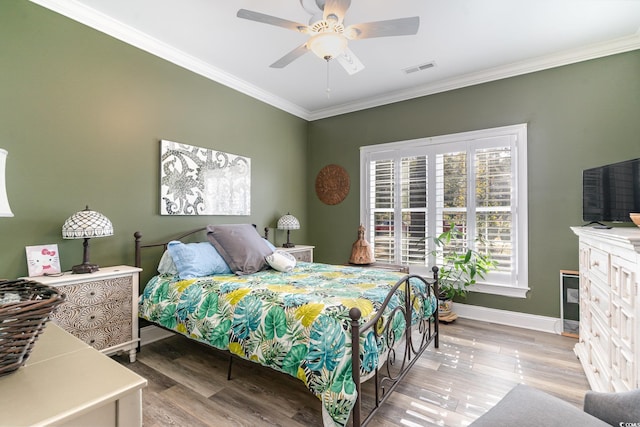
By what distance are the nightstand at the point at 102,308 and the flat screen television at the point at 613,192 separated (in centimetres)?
380

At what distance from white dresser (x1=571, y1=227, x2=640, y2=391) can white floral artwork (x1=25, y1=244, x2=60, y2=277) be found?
360 centimetres

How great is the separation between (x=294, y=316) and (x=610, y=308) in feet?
6.23

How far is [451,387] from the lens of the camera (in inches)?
88.2

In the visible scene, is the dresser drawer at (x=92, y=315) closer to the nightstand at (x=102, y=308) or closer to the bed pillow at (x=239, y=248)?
the nightstand at (x=102, y=308)

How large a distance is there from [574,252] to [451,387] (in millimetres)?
2129

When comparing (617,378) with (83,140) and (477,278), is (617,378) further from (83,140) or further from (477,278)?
(83,140)

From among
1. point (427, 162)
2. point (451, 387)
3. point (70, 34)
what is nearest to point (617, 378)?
point (451, 387)

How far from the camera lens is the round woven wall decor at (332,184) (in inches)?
185

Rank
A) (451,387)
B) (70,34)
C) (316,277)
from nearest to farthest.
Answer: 1. (451,387)
2. (70,34)
3. (316,277)

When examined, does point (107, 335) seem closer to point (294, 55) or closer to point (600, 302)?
point (294, 55)

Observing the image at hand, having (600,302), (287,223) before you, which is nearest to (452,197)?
(600,302)

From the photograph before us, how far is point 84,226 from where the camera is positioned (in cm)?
228

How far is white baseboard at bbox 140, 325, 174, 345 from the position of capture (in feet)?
9.60

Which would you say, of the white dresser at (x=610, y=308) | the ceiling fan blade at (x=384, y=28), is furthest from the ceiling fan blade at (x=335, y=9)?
the white dresser at (x=610, y=308)
